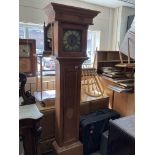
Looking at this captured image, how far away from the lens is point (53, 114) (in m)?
1.97

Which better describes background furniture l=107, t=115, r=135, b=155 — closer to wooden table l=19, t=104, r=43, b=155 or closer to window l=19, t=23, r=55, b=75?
wooden table l=19, t=104, r=43, b=155

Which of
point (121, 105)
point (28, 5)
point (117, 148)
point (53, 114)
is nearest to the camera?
point (117, 148)

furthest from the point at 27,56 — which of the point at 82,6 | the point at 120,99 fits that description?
the point at 82,6

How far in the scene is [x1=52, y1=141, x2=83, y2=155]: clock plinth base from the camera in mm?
1781

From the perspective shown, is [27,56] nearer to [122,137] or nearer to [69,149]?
[69,149]

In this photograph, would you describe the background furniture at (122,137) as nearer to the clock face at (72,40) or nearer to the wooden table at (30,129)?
the wooden table at (30,129)

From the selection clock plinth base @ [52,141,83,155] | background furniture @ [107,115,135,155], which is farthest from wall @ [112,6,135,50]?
background furniture @ [107,115,135,155]

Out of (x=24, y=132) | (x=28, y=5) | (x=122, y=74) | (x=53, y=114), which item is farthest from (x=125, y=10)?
(x=24, y=132)

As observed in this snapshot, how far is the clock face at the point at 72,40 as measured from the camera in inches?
62.1

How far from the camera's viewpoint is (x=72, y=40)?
63.5 inches

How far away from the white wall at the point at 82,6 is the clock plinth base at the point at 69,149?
1.89 metres

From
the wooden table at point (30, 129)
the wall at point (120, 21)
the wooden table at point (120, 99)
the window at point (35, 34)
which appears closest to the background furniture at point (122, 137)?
the wooden table at point (30, 129)
